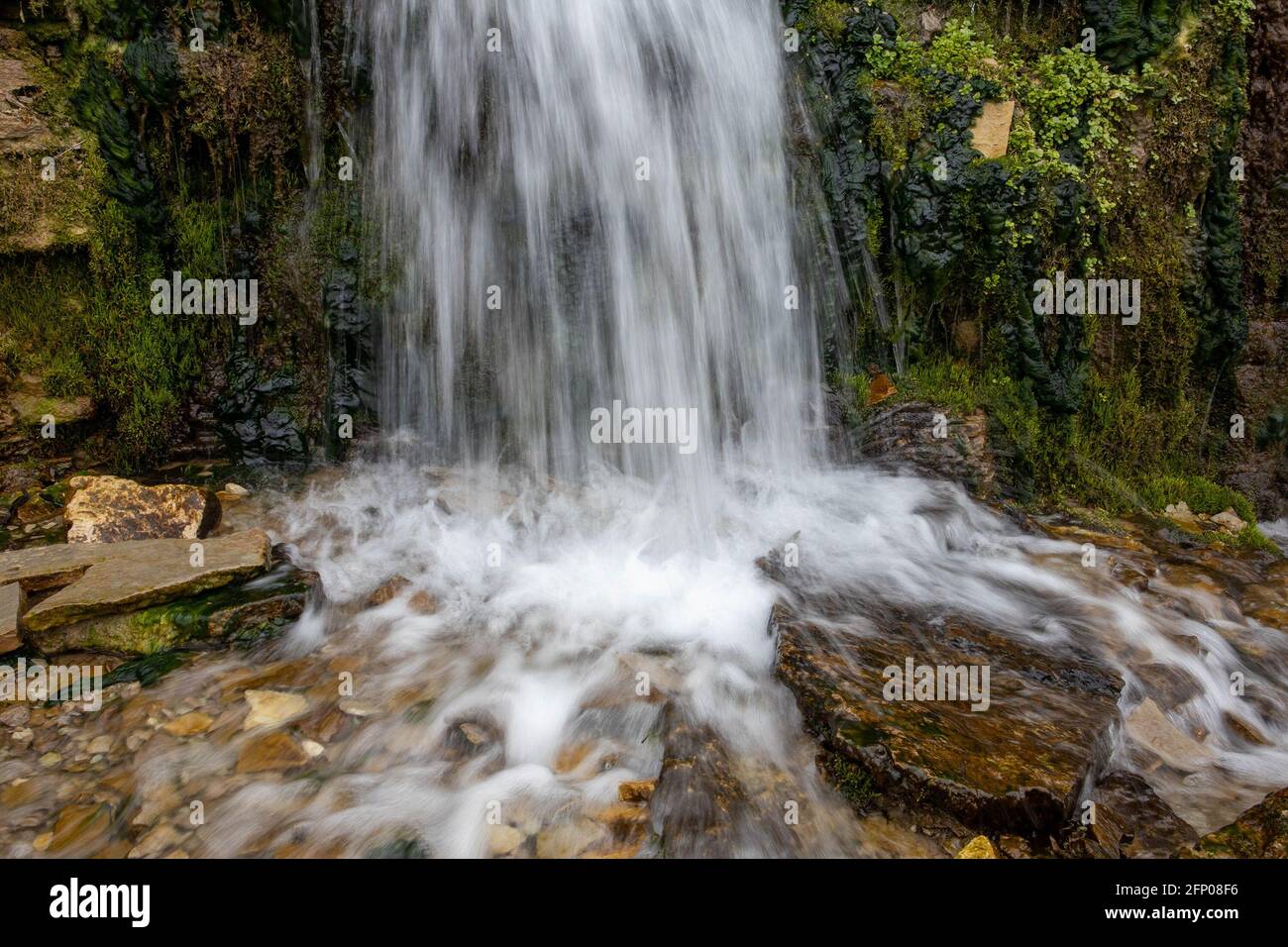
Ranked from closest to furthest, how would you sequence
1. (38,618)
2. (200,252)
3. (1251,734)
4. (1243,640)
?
(38,618) < (1251,734) < (1243,640) < (200,252)

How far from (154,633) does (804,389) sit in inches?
A: 226

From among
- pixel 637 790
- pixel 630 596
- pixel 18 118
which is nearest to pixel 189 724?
pixel 637 790

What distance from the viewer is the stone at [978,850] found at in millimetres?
2941

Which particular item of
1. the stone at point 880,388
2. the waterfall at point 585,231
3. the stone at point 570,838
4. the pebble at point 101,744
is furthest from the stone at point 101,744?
the stone at point 880,388

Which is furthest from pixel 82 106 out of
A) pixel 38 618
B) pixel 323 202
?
pixel 38 618

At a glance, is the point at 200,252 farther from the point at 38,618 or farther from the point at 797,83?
the point at 797,83

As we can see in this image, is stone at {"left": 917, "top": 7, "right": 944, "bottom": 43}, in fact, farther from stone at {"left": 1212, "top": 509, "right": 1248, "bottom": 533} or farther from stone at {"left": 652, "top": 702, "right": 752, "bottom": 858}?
stone at {"left": 652, "top": 702, "right": 752, "bottom": 858}

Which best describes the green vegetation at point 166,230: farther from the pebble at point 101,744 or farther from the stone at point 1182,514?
the stone at point 1182,514

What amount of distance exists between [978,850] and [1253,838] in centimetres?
108

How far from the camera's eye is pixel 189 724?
3.67m

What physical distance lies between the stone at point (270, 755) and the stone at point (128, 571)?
4.35 ft

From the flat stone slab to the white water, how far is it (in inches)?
26.1

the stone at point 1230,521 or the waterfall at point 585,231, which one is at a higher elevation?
the waterfall at point 585,231

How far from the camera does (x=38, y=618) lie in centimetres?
391
